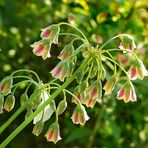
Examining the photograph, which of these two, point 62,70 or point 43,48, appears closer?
point 62,70

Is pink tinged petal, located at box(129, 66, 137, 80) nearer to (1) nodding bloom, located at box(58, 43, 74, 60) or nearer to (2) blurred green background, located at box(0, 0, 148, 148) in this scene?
(1) nodding bloom, located at box(58, 43, 74, 60)

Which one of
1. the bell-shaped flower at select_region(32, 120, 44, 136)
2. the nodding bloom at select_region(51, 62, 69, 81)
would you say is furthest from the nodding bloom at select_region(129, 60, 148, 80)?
the bell-shaped flower at select_region(32, 120, 44, 136)

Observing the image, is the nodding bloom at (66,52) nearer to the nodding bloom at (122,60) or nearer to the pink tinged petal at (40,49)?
the pink tinged petal at (40,49)

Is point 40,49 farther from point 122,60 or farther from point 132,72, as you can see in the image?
point 122,60

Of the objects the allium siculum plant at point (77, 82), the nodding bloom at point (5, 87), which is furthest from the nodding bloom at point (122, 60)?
the nodding bloom at point (5, 87)

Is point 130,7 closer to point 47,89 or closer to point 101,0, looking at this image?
point 101,0

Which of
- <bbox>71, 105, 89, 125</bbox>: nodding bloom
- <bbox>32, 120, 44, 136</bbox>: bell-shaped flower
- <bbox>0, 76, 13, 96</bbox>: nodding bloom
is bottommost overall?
<bbox>71, 105, 89, 125</bbox>: nodding bloom

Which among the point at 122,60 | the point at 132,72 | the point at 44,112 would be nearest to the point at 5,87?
the point at 44,112

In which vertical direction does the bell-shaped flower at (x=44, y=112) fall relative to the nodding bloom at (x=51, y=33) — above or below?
below
